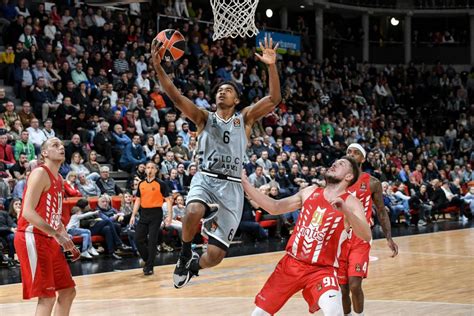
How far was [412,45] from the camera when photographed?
1341 inches

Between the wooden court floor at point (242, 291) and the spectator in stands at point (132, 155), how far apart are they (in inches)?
129

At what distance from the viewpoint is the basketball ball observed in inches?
252

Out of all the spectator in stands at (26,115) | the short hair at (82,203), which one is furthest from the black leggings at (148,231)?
the spectator in stands at (26,115)

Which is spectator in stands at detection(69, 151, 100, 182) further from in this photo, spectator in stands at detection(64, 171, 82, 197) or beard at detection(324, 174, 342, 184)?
beard at detection(324, 174, 342, 184)

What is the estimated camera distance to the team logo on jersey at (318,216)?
20.2 feet

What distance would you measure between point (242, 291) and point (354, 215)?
16.0 feet

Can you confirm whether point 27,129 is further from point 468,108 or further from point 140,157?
point 468,108

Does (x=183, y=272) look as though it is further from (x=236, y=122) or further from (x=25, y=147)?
(x=25, y=147)

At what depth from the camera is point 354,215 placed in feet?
19.2

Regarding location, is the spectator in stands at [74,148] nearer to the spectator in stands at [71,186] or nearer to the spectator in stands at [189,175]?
the spectator in stands at [71,186]

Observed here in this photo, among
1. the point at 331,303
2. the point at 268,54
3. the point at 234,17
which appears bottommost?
the point at 331,303

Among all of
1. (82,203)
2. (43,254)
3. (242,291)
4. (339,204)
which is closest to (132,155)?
(82,203)

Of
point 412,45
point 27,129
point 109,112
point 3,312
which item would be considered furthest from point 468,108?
point 3,312

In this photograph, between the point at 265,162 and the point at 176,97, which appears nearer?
the point at 176,97
